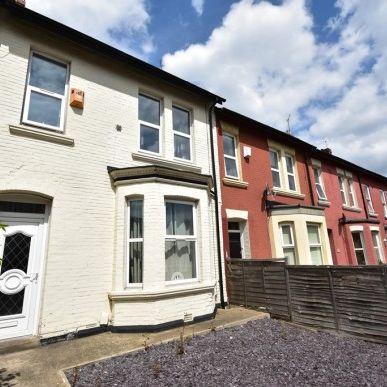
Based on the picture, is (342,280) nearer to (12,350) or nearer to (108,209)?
(108,209)

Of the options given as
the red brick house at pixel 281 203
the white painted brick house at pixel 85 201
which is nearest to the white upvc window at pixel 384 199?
the red brick house at pixel 281 203

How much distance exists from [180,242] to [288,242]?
5112 millimetres

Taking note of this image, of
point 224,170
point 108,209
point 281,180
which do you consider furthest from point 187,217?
point 281,180

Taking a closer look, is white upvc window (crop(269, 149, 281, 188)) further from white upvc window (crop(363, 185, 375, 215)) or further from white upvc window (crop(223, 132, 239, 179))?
white upvc window (crop(363, 185, 375, 215))

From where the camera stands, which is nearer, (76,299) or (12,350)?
(12,350)

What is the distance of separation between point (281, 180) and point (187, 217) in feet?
20.4

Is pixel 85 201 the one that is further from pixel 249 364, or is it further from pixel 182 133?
pixel 249 364

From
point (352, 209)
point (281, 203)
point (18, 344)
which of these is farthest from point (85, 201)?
point (352, 209)

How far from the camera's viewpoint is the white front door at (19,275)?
5227mm

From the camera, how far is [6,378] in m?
3.84

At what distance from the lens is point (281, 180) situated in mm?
12023

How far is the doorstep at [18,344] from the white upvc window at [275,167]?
950 cm

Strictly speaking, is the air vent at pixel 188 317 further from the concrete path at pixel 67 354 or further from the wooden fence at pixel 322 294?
the wooden fence at pixel 322 294

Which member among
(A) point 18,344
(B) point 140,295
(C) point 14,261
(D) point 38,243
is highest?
(D) point 38,243
